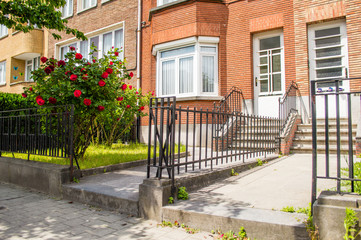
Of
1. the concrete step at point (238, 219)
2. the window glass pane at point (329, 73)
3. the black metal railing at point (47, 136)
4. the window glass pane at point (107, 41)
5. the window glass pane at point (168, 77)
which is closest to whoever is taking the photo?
the concrete step at point (238, 219)

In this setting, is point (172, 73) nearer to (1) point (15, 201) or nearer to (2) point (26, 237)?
(1) point (15, 201)

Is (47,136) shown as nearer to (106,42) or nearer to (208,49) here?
(208,49)

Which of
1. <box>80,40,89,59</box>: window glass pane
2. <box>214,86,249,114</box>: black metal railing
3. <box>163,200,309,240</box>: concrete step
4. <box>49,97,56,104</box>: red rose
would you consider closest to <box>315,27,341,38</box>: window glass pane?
<box>214,86,249,114</box>: black metal railing

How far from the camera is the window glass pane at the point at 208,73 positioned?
1085 centimetres

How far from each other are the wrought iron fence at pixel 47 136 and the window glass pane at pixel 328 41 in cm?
819

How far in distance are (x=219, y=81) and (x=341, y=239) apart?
A: 8643 mm

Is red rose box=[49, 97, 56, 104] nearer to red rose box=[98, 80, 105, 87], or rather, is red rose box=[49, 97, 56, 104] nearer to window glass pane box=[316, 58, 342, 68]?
red rose box=[98, 80, 105, 87]

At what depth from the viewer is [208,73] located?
10.9 meters

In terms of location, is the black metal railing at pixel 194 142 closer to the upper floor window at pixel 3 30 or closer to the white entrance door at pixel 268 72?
the white entrance door at pixel 268 72

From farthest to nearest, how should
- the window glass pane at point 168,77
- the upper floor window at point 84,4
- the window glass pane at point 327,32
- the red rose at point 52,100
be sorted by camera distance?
the upper floor window at point 84,4 < the window glass pane at point 168,77 < the window glass pane at point 327,32 < the red rose at point 52,100

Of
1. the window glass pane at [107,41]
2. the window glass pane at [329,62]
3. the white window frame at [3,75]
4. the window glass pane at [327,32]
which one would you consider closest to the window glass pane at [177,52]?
the window glass pane at [107,41]

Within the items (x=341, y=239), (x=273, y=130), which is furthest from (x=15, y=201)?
(x=273, y=130)

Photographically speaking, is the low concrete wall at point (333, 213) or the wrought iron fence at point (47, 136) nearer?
the low concrete wall at point (333, 213)

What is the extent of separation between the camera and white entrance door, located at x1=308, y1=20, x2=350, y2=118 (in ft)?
29.0
